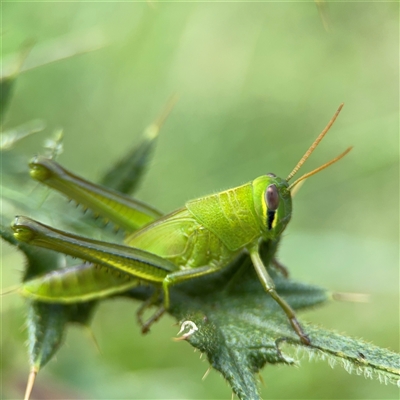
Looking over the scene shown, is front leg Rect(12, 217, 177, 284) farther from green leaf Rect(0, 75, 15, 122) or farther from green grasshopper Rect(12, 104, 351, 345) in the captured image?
green leaf Rect(0, 75, 15, 122)

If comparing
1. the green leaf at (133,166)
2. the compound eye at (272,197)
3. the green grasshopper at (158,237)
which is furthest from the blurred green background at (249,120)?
the compound eye at (272,197)

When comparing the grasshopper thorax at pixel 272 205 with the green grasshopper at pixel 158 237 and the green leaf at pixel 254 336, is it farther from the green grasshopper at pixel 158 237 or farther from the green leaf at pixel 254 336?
the green leaf at pixel 254 336

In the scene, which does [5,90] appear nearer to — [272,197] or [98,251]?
[98,251]

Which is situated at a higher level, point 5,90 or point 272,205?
point 5,90

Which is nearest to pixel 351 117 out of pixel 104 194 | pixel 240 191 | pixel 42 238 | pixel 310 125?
pixel 310 125

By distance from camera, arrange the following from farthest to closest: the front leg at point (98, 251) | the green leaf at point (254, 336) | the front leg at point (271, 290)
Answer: the front leg at point (98, 251)
the front leg at point (271, 290)
the green leaf at point (254, 336)

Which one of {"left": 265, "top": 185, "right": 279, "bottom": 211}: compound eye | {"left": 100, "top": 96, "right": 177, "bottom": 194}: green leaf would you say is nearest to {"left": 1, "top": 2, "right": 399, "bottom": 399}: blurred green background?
{"left": 100, "top": 96, "right": 177, "bottom": 194}: green leaf

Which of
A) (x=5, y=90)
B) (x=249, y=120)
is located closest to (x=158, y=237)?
(x=5, y=90)
